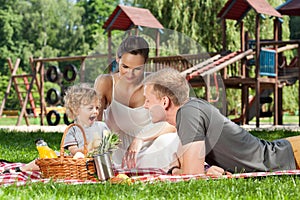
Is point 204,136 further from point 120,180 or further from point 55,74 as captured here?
point 55,74

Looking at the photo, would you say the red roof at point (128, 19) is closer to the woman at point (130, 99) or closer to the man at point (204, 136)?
the woman at point (130, 99)

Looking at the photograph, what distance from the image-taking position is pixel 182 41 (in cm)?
482

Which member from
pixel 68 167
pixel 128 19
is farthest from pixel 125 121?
pixel 128 19

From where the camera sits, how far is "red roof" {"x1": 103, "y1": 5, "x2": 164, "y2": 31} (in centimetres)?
1734

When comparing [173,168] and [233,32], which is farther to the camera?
[233,32]

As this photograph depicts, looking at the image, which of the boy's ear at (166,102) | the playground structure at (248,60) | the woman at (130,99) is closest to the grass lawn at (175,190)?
the boy's ear at (166,102)

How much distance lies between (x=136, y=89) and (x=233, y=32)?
19.9 meters

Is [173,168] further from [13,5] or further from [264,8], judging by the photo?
[13,5]

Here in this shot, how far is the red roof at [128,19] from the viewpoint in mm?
17344

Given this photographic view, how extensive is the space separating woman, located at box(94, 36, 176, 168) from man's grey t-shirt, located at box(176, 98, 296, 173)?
0.35 metres

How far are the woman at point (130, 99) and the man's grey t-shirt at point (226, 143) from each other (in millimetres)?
348

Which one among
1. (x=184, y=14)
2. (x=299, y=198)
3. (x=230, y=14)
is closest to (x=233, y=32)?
(x=184, y=14)

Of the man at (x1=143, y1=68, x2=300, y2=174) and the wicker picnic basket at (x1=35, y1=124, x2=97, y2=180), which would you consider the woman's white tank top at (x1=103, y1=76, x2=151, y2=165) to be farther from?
the wicker picnic basket at (x1=35, y1=124, x2=97, y2=180)

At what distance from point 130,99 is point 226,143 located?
0.80 metres
